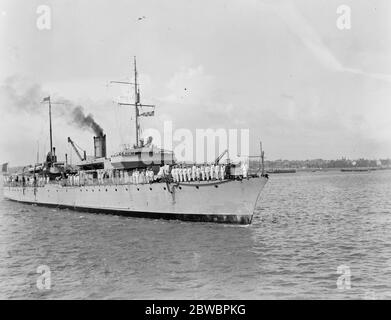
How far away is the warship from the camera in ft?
74.5

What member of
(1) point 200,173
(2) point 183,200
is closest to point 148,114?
(1) point 200,173

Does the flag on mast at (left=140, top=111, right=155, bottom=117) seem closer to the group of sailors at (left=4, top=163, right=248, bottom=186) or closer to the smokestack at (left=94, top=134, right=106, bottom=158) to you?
the group of sailors at (left=4, top=163, right=248, bottom=186)

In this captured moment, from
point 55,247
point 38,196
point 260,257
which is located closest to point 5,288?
point 55,247

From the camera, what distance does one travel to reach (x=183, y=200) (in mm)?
24281

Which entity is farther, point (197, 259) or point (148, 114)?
point (148, 114)

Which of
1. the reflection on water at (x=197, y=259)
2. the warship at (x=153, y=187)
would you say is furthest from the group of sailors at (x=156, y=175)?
the reflection on water at (x=197, y=259)

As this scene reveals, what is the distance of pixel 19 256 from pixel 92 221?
1062 cm

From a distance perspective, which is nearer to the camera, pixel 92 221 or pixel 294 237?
pixel 294 237

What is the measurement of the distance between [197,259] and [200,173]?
9.00m

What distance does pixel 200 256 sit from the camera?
16.0m

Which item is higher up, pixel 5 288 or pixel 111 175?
pixel 111 175

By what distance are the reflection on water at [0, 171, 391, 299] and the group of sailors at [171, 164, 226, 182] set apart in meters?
2.60

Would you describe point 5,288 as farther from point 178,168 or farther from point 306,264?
point 178,168

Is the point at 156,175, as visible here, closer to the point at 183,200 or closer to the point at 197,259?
the point at 183,200
